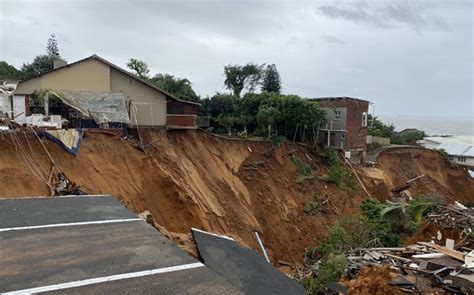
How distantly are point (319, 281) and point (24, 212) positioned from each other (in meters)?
8.09

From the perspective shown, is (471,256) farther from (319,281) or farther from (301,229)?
(301,229)

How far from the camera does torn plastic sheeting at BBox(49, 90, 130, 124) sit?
64.0 ft

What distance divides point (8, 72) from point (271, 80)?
27778 mm

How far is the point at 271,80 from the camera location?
41219 mm

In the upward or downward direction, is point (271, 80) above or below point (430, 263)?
above

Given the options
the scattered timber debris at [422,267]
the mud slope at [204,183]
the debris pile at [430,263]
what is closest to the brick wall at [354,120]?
the mud slope at [204,183]

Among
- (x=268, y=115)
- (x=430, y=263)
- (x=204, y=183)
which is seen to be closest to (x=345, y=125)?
(x=268, y=115)

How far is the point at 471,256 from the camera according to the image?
9469 mm

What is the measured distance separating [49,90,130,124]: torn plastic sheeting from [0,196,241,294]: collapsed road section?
13491 mm

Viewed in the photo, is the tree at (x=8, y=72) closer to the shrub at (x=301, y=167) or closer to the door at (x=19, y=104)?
the door at (x=19, y=104)

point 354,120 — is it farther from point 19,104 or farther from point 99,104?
point 19,104

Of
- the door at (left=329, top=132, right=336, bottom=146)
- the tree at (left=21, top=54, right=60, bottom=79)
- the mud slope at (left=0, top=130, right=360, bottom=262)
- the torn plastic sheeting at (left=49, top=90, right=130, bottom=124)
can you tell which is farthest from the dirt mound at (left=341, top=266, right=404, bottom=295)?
the tree at (left=21, top=54, right=60, bottom=79)

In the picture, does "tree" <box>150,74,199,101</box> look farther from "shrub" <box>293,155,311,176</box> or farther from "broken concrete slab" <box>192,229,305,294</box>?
"broken concrete slab" <box>192,229,305,294</box>

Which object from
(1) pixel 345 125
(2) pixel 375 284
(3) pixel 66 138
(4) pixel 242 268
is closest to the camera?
(4) pixel 242 268
